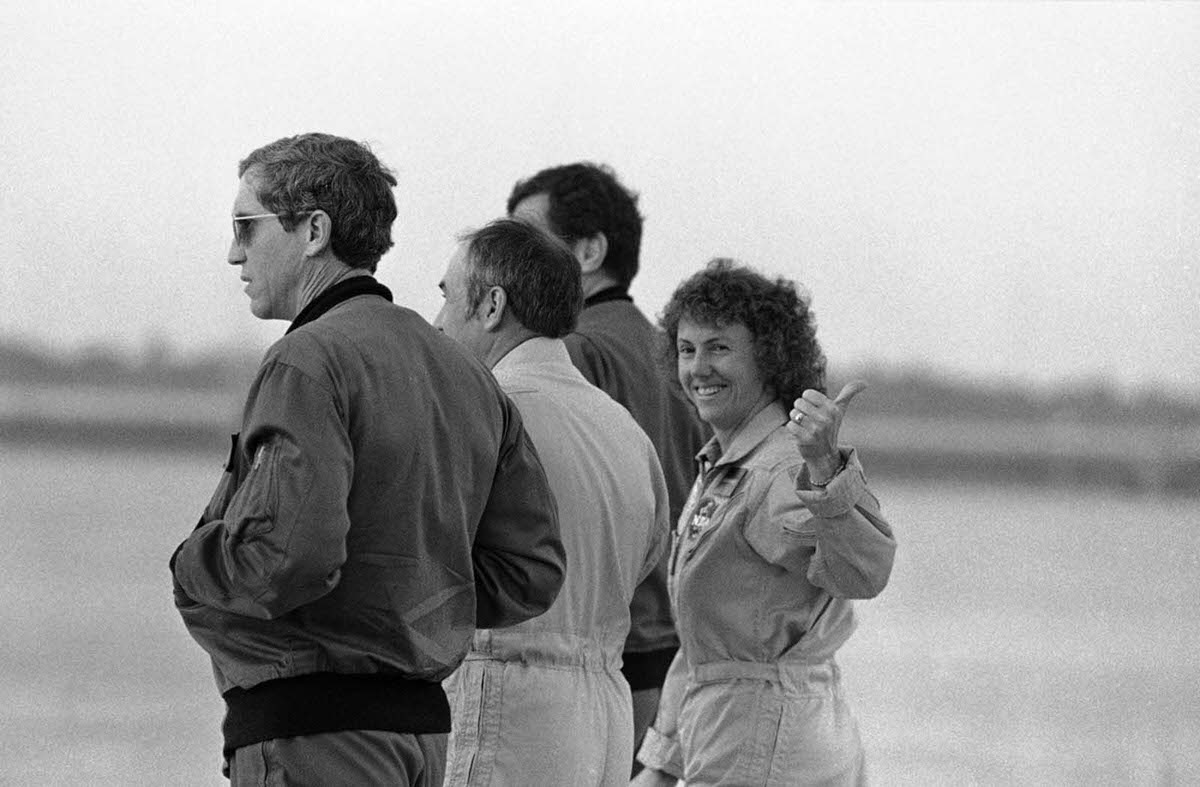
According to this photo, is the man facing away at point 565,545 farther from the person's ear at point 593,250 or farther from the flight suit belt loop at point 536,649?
the person's ear at point 593,250

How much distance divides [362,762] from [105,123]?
3233 millimetres

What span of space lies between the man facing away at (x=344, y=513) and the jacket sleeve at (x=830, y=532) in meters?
0.47

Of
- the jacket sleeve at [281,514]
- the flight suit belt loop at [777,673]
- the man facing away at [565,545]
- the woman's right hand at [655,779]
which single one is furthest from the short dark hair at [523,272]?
the woman's right hand at [655,779]

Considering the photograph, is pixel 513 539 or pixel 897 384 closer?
pixel 513 539

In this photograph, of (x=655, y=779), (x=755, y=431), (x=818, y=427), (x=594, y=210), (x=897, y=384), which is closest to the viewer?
(x=818, y=427)

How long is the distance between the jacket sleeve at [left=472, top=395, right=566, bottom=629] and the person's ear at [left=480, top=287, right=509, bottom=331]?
362mm

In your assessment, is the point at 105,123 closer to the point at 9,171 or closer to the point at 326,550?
the point at 9,171

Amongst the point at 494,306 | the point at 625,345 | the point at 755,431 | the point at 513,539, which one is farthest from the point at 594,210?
the point at 513,539

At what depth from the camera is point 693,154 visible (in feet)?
16.2

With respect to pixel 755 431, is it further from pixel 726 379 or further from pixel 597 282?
pixel 597 282

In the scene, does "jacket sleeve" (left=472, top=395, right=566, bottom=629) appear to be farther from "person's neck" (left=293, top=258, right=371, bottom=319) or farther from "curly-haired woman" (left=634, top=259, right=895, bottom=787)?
"curly-haired woman" (left=634, top=259, right=895, bottom=787)

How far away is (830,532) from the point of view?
7.84 feet

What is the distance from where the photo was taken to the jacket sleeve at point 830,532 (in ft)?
7.77

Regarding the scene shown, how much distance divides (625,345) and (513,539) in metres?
1.16
